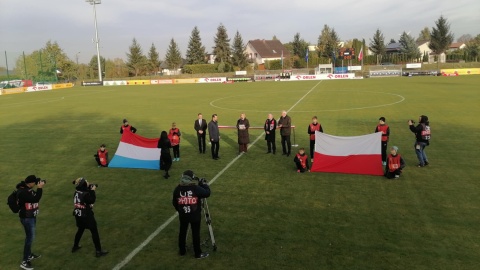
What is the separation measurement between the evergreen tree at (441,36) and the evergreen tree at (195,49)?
5880cm

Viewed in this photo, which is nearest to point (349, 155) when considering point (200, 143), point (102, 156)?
point (200, 143)

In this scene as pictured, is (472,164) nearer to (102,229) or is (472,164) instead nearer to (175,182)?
(175,182)

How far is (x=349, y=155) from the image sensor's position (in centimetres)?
1316

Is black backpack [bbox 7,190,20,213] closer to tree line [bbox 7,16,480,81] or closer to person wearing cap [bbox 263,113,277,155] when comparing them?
person wearing cap [bbox 263,113,277,155]

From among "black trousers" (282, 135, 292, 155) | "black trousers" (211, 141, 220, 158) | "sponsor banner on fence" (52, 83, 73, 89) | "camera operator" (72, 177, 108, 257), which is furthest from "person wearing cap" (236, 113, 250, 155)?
"sponsor banner on fence" (52, 83, 73, 89)

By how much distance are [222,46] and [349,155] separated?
9029 centimetres

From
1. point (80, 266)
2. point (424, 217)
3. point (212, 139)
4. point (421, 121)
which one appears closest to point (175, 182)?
point (212, 139)

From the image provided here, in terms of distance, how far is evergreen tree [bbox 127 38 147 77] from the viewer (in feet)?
338

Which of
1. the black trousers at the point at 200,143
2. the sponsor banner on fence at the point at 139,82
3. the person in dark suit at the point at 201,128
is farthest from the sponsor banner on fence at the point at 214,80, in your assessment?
the person in dark suit at the point at 201,128

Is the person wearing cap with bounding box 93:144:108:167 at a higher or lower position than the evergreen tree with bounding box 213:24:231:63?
lower

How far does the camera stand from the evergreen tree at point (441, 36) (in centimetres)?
8644

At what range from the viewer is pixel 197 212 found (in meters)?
7.39

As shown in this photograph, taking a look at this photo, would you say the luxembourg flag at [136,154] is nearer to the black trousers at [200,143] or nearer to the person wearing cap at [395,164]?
the black trousers at [200,143]

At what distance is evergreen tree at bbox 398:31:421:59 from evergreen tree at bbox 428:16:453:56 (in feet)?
17.2
